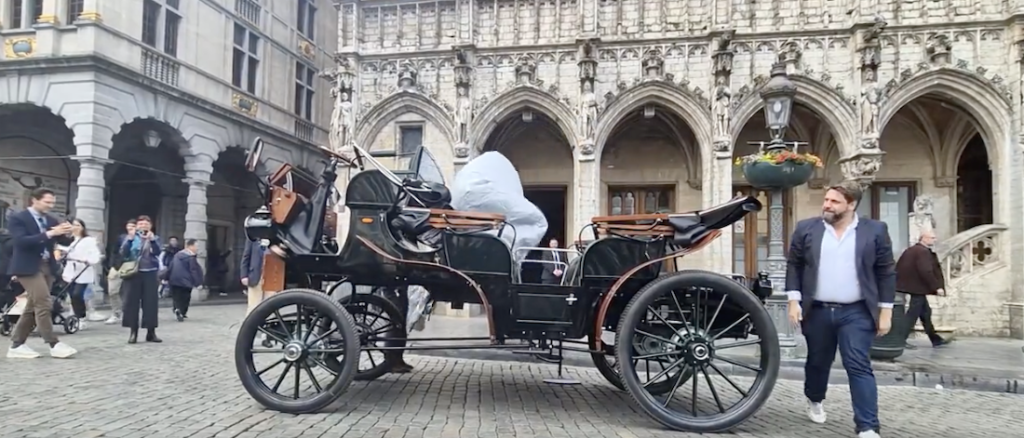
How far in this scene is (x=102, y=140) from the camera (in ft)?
45.9

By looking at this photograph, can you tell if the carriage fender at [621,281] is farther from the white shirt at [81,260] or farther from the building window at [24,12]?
the building window at [24,12]

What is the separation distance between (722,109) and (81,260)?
1104 centimetres

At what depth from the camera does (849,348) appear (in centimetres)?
407

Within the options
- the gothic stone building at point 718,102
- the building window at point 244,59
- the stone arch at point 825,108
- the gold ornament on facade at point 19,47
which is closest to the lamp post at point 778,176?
the stone arch at point 825,108

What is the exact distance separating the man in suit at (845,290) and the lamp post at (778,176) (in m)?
3.20

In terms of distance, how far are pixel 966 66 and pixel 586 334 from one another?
11102mm

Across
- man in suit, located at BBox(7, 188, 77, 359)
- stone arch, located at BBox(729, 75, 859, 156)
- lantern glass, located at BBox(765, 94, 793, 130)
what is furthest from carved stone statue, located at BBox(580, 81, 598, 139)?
man in suit, located at BBox(7, 188, 77, 359)

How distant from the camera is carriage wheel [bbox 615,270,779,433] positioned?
4.03m

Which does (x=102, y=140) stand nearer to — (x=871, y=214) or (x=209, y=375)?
(x=209, y=375)

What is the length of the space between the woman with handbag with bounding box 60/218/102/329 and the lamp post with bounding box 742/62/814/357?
9334 millimetres

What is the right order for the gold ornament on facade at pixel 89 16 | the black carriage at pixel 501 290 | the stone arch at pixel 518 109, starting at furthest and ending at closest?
the gold ornament on facade at pixel 89 16 < the stone arch at pixel 518 109 < the black carriage at pixel 501 290

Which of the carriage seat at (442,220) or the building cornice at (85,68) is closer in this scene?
the carriage seat at (442,220)

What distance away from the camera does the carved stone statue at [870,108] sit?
11.7m

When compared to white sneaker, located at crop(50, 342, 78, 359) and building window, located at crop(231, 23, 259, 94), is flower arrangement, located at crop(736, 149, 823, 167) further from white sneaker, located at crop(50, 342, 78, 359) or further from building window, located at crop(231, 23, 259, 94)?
building window, located at crop(231, 23, 259, 94)
